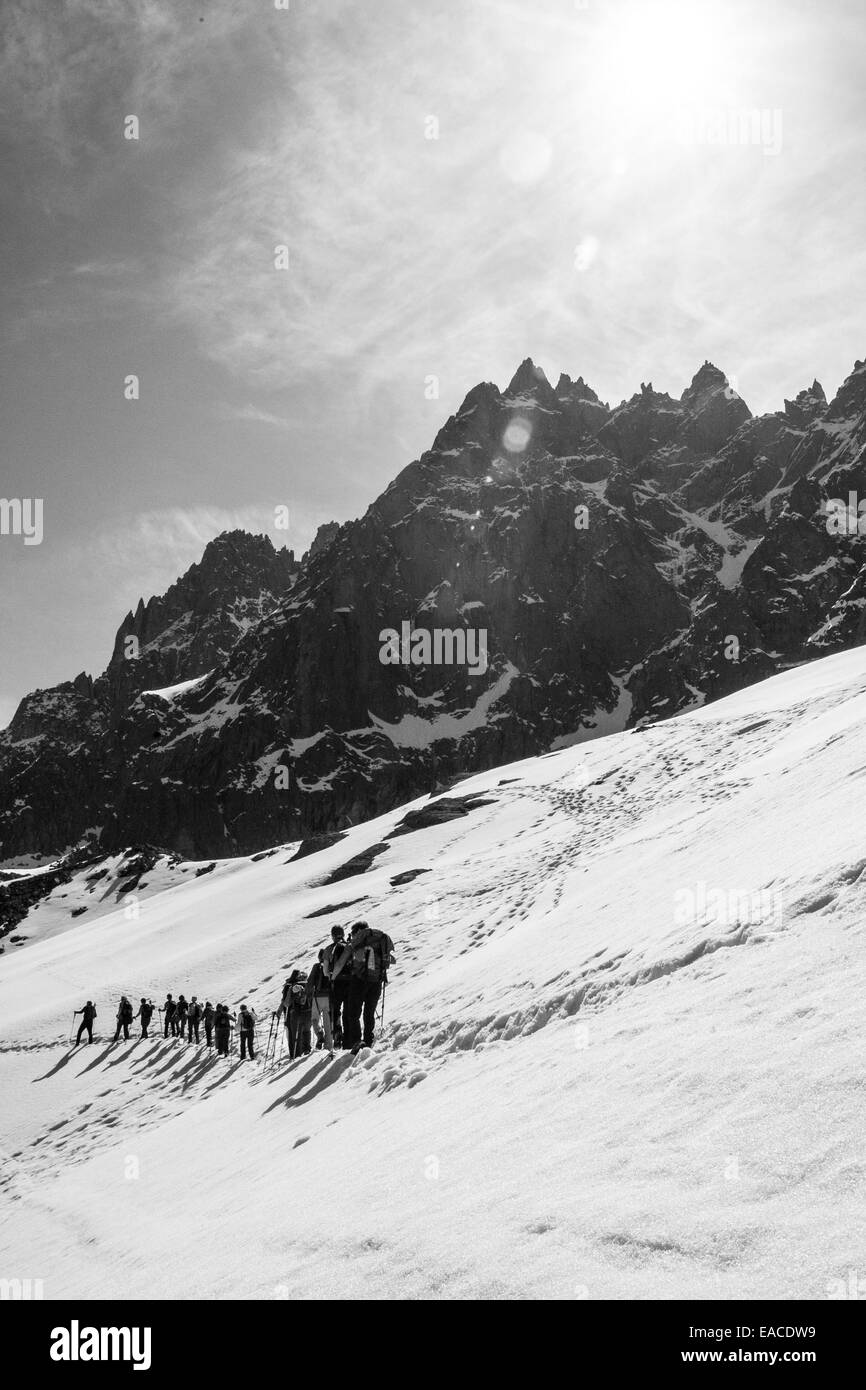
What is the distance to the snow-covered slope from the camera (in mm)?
4352

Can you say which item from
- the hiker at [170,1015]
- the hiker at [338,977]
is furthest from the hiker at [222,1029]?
the hiker at [338,977]

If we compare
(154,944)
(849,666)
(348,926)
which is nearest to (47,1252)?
(348,926)

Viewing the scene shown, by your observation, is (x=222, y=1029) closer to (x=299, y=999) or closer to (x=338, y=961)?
(x=299, y=999)

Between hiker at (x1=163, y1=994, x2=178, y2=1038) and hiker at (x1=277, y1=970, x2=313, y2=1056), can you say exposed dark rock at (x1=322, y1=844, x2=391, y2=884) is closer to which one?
hiker at (x1=163, y1=994, x2=178, y2=1038)

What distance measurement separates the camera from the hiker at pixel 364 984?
44.5 ft

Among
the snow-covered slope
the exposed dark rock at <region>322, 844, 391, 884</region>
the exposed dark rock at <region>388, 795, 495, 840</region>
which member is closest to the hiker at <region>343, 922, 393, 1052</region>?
the snow-covered slope

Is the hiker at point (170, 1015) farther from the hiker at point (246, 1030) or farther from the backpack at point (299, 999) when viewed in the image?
the backpack at point (299, 999)

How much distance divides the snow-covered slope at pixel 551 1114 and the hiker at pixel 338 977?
971 millimetres

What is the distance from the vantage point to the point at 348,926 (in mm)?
28219

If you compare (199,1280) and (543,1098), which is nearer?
(199,1280)

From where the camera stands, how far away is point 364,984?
13680mm

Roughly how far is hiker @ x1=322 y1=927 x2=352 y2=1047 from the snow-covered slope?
3.19 feet
